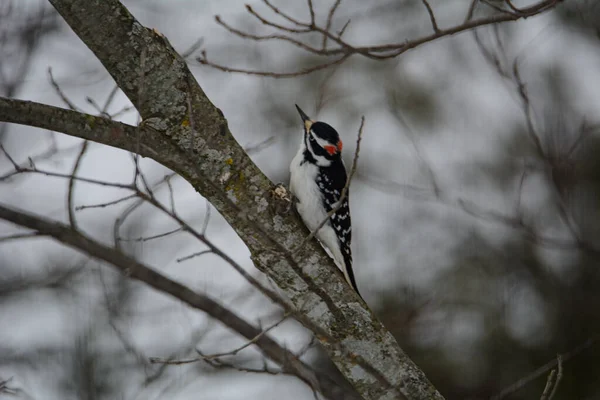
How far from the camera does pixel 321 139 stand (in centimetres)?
485

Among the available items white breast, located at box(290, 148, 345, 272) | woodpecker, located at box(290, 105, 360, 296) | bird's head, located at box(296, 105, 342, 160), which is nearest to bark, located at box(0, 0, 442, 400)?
white breast, located at box(290, 148, 345, 272)

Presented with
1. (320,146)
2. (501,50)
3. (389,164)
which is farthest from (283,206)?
(389,164)

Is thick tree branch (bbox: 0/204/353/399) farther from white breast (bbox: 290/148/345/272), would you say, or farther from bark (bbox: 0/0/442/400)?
white breast (bbox: 290/148/345/272)

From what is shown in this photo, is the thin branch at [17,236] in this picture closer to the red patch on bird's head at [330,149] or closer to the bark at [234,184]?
the bark at [234,184]

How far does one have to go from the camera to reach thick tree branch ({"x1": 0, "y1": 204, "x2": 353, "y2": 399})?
3.95 meters

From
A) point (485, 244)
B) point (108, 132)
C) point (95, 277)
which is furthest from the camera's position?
point (485, 244)

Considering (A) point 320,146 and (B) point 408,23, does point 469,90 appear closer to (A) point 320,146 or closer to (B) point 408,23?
(B) point 408,23

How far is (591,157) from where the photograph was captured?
279 inches

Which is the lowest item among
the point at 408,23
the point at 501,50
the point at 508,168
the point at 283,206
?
the point at 283,206

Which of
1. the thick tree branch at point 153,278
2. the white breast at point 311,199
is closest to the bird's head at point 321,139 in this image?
the white breast at point 311,199

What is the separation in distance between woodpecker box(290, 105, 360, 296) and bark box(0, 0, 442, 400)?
133 centimetres

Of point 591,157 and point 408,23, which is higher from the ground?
point 408,23

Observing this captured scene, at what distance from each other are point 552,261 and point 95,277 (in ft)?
16.2

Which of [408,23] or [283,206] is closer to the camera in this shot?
[283,206]
